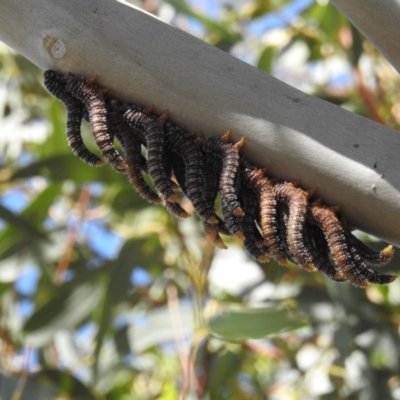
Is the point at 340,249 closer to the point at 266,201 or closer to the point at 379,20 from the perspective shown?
the point at 266,201

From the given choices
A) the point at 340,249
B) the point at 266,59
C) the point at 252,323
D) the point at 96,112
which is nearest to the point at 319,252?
the point at 340,249

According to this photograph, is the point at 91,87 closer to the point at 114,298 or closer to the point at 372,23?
the point at 372,23

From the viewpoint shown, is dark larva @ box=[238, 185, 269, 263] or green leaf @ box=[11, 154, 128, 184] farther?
green leaf @ box=[11, 154, 128, 184]

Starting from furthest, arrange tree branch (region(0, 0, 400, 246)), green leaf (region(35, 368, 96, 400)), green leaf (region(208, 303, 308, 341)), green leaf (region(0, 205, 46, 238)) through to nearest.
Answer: green leaf (region(0, 205, 46, 238)) → green leaf (region(35, 368, 96, 400)) → green leaf (region(208, 303, 308, 341)) → tree branch (region(0, 0, 400, 246))

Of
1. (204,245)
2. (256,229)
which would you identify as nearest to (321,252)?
(256,229)

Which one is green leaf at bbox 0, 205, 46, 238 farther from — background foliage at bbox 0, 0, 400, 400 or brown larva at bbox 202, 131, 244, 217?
brown larva at bbox 202, 131, 244, 217

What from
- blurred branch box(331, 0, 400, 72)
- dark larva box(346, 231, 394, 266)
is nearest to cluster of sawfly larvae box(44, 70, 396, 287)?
dark larva box(346, 231, 394, 266)
